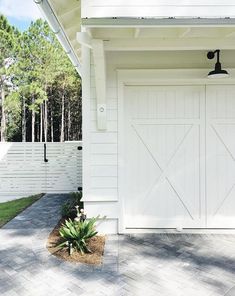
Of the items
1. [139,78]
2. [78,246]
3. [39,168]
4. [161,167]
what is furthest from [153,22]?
[39,168]

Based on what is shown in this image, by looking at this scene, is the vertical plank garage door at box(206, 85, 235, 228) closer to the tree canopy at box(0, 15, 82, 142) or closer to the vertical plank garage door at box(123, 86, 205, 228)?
the vertical plank garage door at box(123, 86, 205, 228)

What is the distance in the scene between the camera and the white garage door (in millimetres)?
4645

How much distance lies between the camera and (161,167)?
4.67 metres

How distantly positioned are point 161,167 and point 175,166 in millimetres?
228

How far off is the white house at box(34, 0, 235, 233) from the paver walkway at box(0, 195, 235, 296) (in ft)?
1.47

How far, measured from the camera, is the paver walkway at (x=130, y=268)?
2805 mm

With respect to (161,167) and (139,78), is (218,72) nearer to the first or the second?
(139,78)

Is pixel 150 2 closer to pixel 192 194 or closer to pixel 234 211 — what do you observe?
pixel 192 194

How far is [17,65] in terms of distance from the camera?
68.3 ft

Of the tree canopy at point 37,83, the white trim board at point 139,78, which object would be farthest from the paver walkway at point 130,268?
the tree canopy at point 37,83

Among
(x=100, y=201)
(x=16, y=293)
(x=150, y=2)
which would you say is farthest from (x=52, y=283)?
(x=150, y=2)

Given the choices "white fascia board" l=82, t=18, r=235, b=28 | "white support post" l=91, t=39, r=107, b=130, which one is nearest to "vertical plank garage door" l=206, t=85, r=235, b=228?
"white support post" l=91, t=39, r=107, b=130

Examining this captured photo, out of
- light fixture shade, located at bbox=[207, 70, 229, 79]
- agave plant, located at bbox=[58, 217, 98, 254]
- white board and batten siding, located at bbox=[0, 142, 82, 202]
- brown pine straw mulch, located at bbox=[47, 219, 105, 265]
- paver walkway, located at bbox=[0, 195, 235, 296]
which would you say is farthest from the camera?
white board and batten siding, located at bbox=[0, 142, 82, 202]

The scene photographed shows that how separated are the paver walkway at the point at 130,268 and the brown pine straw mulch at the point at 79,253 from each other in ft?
0.29
